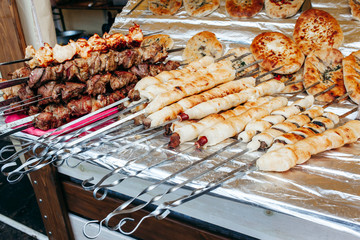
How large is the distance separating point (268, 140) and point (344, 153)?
515mm

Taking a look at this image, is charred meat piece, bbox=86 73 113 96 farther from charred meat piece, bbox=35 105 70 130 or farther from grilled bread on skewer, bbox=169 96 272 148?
grilled bread on skewer, bbox=169 96 272 148

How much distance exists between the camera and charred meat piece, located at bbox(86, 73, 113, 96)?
2.57 meters

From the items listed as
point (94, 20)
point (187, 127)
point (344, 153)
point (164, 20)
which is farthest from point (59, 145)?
point (94, 20)

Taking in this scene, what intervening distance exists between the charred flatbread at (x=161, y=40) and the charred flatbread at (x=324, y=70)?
1.83 meters

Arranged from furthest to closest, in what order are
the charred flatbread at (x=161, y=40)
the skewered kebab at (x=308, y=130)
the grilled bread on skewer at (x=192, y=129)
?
the charred flatbread at (x=161, y=40) → the grilled bread on skewer at (x=192, y=129) → the skewered kebab at (x=308, y=130)

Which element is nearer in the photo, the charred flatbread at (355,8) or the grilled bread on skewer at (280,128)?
the grilled bread on skewer at (280,128)

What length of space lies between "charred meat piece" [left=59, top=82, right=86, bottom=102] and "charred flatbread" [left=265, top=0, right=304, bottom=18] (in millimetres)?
2495

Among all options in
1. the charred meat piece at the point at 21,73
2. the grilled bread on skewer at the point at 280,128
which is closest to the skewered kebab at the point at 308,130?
the grilled bread on skewer at the point at 280,128

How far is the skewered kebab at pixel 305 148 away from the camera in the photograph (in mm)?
1639

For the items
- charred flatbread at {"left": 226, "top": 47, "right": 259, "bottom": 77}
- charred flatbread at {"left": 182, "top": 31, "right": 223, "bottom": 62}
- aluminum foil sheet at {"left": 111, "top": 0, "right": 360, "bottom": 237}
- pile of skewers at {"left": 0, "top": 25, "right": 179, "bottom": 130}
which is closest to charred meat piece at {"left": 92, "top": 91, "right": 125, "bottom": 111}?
pile of skewers at {"left": 0, "top": 25, "right": 179, "bottom": 130}

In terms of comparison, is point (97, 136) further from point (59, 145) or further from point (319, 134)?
point (319, 134)

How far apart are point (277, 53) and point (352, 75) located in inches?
30.0

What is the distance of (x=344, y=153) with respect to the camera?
187 centimetres

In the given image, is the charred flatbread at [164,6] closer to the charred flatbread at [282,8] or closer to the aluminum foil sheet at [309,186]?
the charred flatbread at [282,8]
